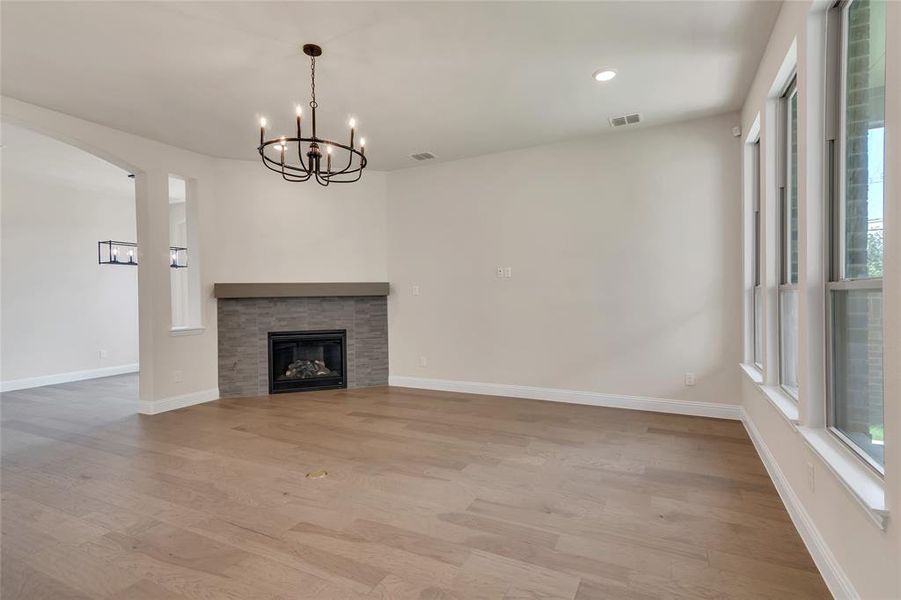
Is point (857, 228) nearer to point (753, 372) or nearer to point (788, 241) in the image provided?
point (788, 241)

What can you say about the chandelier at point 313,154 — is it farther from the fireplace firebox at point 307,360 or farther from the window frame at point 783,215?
the window frame at point 783,215

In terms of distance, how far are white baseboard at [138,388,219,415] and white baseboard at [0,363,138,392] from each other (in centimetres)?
247

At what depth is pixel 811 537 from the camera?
1.94 meters

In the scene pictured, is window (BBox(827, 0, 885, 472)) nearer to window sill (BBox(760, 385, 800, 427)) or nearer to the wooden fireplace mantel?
window sill (BBox(760, 385, 800, 427))

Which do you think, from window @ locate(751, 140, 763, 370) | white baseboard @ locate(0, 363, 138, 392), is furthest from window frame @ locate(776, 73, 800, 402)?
white baseboard @ locate(0, 363, 138, 392)

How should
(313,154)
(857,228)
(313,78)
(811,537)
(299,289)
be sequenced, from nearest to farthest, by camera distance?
(857,228)
(811,537)
(313,154)
(313,78)
(299,289)

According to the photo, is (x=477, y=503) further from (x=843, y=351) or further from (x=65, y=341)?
(x=65, y=341)

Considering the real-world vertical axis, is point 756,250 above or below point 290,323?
above

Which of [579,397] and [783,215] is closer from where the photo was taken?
[783,215]

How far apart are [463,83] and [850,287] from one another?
8.47 feet

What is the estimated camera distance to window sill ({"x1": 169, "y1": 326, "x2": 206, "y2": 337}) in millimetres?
4578

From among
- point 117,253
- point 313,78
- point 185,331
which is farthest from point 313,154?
point 117,253

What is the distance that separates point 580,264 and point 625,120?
1.37 m

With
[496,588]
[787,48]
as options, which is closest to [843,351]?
[787,48]
